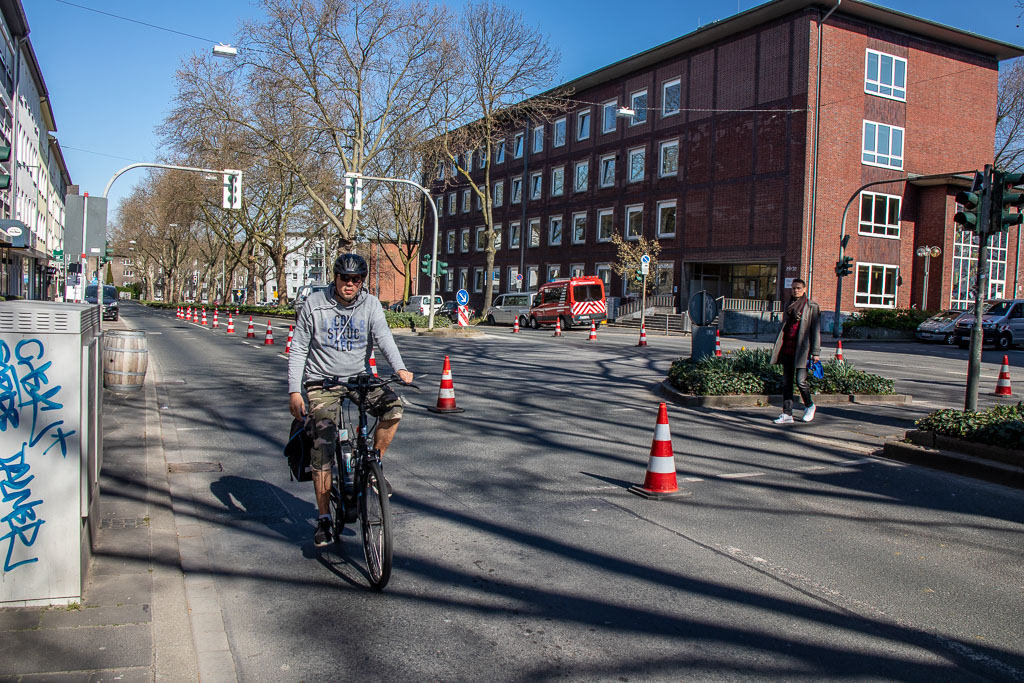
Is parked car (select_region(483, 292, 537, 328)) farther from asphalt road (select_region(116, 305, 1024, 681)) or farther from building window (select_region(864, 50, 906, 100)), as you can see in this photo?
asphalt road (select_region(116, 305, 1024, 681))

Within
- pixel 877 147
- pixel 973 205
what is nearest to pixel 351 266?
pixel 973 205

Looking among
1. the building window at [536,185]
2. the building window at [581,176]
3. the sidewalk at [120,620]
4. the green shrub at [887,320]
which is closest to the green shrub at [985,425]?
the sidewalk at [120,620]

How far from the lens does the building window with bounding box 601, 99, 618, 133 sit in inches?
1775

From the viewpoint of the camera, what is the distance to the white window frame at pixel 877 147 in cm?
3547

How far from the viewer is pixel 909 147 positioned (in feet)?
121

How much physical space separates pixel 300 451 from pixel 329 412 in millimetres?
317

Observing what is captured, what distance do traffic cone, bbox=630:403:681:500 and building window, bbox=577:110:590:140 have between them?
141ft

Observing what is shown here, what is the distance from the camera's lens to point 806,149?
3350cm

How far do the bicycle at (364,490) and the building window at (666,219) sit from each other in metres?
37.3

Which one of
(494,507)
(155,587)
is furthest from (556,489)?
(155,587)

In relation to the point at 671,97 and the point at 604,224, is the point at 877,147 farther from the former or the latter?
the point at 604,224

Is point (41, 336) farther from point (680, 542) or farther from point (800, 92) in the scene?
point (800, 92)

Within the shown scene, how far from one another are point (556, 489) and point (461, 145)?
32.4 meters

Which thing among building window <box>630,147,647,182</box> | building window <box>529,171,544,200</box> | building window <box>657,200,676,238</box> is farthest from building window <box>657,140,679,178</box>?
building window <box>529,171,544,200</box>
